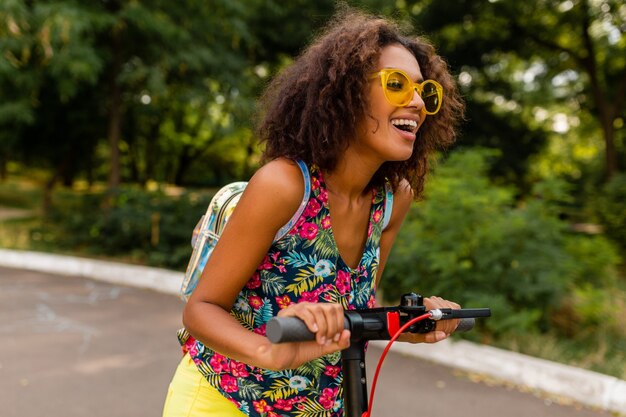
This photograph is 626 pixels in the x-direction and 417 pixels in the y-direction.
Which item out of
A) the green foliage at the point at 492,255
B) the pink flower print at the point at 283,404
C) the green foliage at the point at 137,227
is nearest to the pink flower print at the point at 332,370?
the pink flower print at the point at 283,404

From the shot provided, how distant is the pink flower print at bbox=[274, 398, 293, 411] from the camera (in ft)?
4.94

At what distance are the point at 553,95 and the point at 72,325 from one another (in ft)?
52.0

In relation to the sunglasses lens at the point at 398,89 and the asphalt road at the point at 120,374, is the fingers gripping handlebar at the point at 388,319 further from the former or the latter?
the asphalt road at the point at 120,374

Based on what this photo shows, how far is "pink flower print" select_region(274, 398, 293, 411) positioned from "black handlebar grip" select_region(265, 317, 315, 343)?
48 centimetres

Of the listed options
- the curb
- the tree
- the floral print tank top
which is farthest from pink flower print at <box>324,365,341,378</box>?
the tree

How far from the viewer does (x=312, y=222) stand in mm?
1440

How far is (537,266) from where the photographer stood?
5.39 meters

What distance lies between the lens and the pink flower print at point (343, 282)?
1.52 metres

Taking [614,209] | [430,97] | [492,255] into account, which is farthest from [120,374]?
[614,209]

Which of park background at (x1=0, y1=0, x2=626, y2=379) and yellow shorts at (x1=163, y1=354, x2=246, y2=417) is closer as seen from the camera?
yellow shorts at (x1=163, y1=354, x2=246, y2=417)

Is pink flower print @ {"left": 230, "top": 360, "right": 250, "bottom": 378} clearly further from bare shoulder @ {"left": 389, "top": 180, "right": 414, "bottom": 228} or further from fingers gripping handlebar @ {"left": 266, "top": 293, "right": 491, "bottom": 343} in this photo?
bare shoulder @ {"left": 389, "top": 180, "right": 414, "bottom": 228}

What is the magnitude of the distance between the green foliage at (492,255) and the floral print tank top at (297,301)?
149 inches

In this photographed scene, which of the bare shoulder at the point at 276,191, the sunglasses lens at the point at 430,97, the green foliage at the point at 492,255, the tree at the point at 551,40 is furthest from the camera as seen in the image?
the tree at the point at 551,40

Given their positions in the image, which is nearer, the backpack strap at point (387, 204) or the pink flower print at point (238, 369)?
the pink flower print at point (238, 369)
